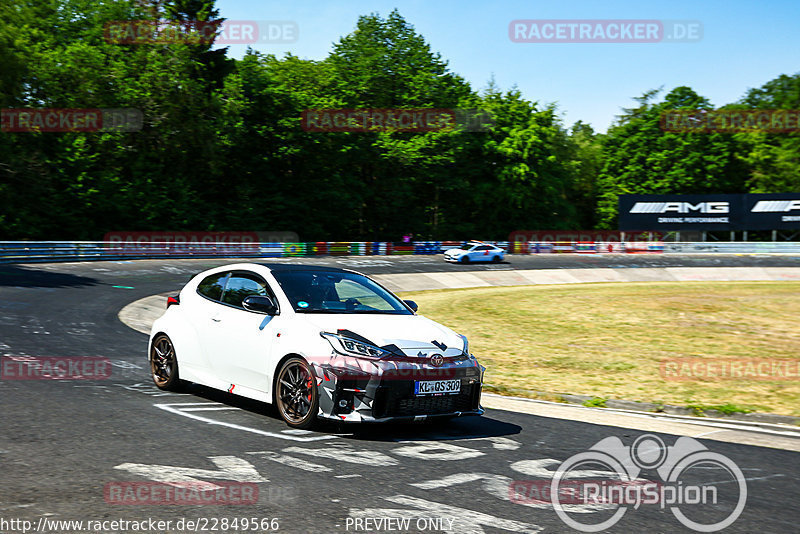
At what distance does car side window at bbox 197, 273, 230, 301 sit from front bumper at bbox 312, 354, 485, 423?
7.14ft

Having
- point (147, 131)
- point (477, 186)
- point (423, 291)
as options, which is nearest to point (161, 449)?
point (423, 291)

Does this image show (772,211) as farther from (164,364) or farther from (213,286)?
(164,364)

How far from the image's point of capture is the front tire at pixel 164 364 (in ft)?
28.5

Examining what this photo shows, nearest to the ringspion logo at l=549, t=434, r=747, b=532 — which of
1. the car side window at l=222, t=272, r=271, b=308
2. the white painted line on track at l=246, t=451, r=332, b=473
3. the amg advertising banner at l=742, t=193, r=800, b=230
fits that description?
the white painted line on track at l=246, t=451, r=332, b=473

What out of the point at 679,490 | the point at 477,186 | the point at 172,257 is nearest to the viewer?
the point at 679,490

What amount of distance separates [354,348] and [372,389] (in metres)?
0.44

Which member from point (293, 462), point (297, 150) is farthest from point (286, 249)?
point (293, 462)

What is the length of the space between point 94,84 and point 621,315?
41.6 meters

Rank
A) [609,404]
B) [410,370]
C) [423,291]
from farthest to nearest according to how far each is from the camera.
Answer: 1. [423,291]
2. [609,404]
3. [410,370]

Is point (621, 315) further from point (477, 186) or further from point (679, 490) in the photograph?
point (477, 186)

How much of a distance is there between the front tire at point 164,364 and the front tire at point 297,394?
6.90 ft

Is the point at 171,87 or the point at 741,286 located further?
the point at 171,87

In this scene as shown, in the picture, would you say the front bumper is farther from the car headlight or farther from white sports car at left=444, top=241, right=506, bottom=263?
white sports car at left=444, top=241, right=506, bottom=263

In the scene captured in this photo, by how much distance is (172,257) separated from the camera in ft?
121
